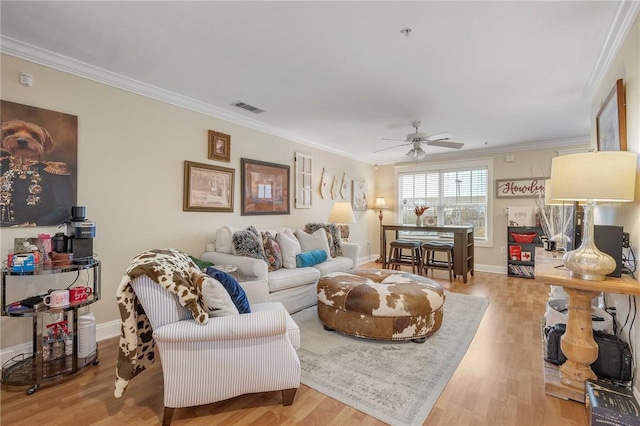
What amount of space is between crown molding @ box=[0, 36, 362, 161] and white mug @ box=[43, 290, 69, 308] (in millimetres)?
1826

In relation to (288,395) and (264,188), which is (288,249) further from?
(288,395)

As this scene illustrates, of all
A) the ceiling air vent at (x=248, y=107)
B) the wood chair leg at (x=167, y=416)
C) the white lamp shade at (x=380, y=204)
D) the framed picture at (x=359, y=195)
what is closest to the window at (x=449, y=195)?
the white lamp shade at (x=380, y=204)

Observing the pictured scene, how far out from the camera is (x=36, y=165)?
238 centimetres

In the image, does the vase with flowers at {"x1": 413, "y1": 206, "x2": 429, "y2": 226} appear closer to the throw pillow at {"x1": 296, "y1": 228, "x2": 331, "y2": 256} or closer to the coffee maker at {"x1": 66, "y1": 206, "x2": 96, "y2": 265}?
the throw pillow at {"x1": 296, "y1": 228, "x2": 331, "y2": 256}

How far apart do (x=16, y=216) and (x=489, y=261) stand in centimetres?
670

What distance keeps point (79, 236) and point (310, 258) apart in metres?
2.30

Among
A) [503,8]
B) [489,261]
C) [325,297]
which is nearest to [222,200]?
[325,297]

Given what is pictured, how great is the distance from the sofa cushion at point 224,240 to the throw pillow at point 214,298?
5.63 feet

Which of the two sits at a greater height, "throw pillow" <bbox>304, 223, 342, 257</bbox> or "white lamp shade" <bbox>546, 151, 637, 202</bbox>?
"white lamp shade" <bbox>546, 151, 637, 202</bbox>

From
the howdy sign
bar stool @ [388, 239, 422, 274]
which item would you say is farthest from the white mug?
the howdy sign

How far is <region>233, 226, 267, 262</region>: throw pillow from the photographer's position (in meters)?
3.26

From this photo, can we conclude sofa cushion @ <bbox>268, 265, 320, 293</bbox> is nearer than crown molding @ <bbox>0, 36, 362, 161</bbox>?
No

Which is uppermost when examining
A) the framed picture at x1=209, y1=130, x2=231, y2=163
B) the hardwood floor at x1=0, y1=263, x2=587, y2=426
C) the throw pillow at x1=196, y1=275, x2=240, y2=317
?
the framed picture at x1=209, y1=130, x2=231, y2=163

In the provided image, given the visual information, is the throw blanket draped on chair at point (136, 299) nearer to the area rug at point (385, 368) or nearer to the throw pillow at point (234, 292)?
the throw pillow at point (234, 292)
